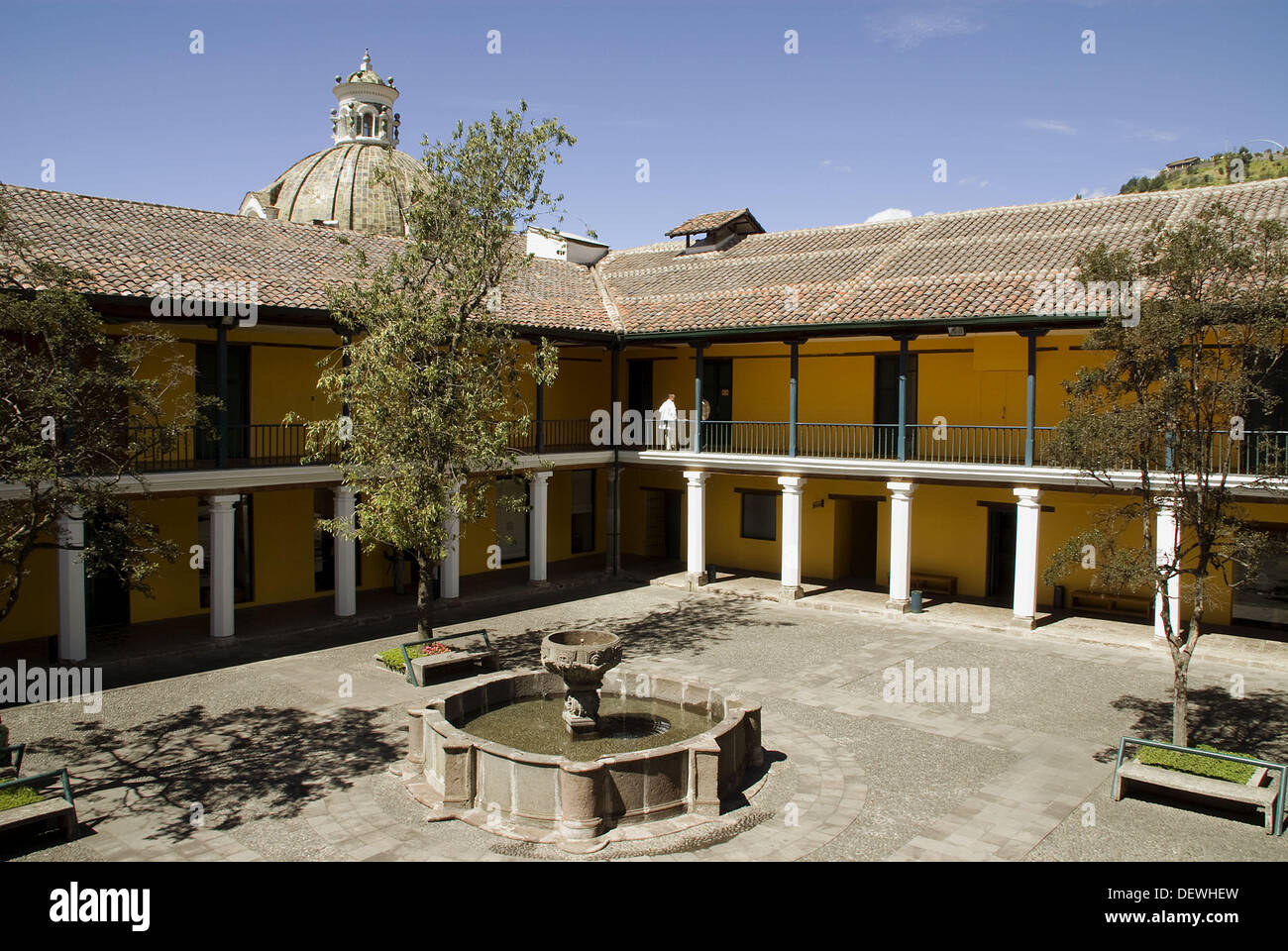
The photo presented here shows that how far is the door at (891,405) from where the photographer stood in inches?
808

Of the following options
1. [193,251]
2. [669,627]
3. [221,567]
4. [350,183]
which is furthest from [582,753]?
[350,183]

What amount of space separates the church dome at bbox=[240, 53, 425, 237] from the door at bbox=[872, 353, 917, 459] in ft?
59.7

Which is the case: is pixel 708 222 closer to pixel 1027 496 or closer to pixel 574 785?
pixel 1027 496

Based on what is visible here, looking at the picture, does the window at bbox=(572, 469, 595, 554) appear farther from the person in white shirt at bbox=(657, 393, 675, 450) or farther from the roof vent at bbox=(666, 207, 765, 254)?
the roof vent at bbox=(666, 207, 765, 254)

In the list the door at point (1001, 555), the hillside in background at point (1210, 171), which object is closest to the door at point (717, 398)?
the door at point (1001, 555)

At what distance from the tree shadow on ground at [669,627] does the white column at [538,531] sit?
9.42 feet

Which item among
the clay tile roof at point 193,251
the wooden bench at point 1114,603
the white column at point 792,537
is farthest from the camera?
the white column at point 792,537

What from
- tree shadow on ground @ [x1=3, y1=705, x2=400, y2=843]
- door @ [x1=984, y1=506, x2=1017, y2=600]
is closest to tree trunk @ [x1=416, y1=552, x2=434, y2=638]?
tree shadow on ground @ [x1=3, y1=705, x2=400, y2=843]

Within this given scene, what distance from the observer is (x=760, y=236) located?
26.4 meters

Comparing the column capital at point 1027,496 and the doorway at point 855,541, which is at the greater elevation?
the column capital at point 1027,496

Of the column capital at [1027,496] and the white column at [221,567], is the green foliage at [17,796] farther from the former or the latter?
the column capital at [1027,496]

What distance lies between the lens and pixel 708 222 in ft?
88.5

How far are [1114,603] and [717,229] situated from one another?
14398 millimetres
